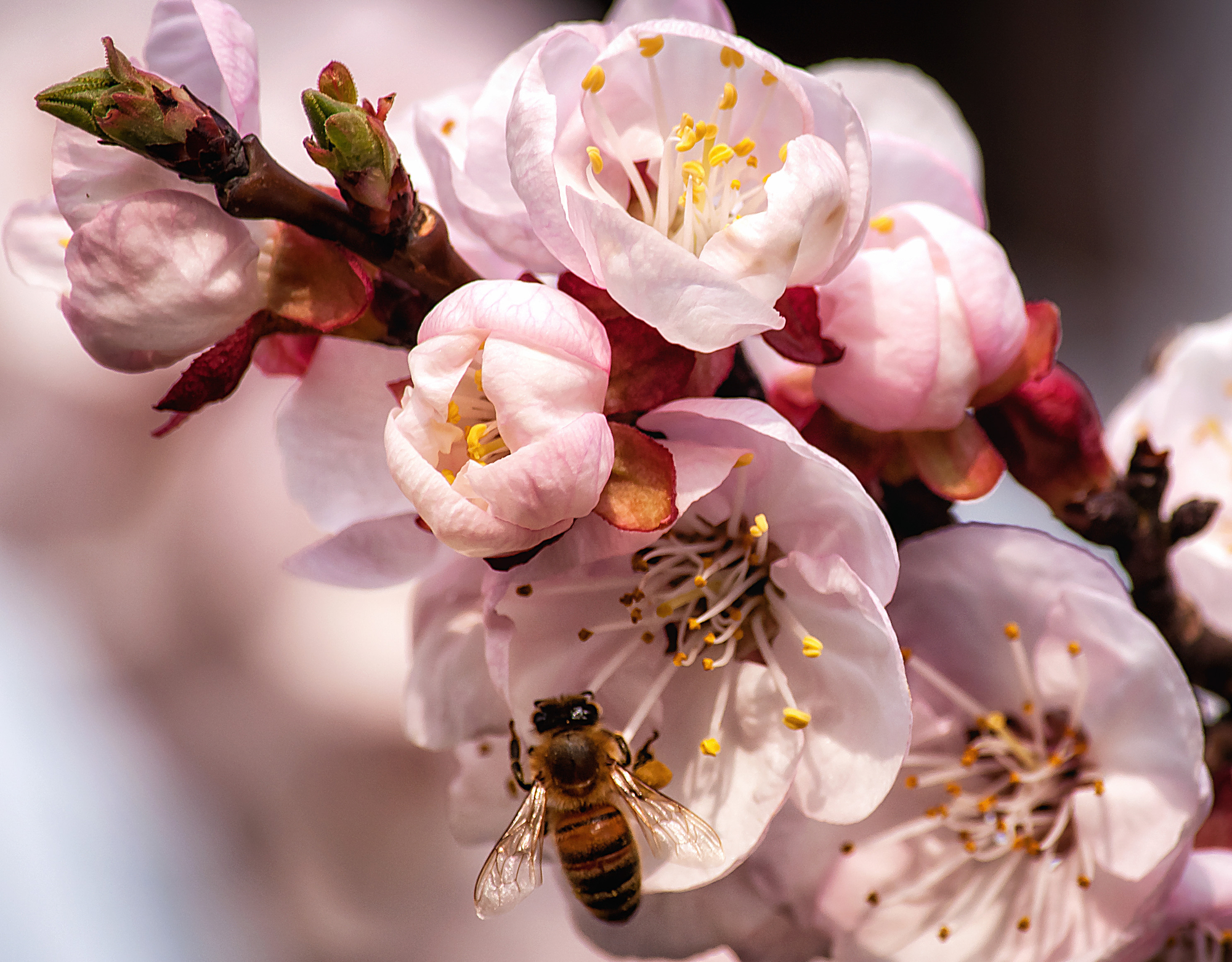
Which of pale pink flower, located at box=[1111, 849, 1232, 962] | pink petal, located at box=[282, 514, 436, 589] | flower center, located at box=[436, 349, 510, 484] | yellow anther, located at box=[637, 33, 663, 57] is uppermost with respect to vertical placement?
yellow anther, located at box=[637, 33, 663, 57]

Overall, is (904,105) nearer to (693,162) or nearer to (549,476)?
(693,162)

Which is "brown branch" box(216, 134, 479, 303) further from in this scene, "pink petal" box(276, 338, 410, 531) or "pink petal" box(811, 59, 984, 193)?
"pink petal" box(811, 59, 984, 193)

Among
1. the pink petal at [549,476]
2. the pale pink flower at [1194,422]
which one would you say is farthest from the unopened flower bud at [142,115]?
the pale pink flower at [1194,422]

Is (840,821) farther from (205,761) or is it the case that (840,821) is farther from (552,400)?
(205,761)

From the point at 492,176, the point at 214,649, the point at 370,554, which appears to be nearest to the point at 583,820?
the point at 370,554

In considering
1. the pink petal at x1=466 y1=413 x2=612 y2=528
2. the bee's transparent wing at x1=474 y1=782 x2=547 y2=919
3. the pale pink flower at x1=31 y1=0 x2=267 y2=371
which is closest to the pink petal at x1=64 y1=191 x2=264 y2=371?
the pale pink flower at x1=31 y1=0 x2=267 y2=371

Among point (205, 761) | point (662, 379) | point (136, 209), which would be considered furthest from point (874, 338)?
point (205, 761)
